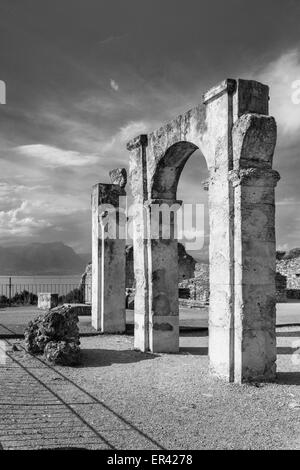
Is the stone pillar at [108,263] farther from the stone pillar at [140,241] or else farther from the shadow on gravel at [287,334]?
the shadow on gravel at [287,334]

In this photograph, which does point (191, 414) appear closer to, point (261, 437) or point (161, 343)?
point (261, 437)

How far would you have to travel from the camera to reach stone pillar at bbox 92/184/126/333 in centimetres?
1422

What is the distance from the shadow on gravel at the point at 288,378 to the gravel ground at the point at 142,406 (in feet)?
0.06

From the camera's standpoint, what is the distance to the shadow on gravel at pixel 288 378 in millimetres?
8296

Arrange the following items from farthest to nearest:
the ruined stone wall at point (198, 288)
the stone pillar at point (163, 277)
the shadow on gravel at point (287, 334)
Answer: the ruined stone wall at point (198, 288)
the shadow on gravel at point (287, 334)
the stone pillar at point (163, 277)

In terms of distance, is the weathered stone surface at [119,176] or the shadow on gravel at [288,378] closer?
the shadow on gravel at [288,378]

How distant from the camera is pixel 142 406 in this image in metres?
6.94

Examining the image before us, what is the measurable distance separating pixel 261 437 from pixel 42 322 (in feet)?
19.0

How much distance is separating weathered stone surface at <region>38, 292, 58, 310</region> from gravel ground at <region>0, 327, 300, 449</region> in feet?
30.8

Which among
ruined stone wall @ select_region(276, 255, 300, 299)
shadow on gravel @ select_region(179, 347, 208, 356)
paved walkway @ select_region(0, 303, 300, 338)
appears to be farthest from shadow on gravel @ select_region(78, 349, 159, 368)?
ruined stone wall @ select_region(276, 255, 300, 299)

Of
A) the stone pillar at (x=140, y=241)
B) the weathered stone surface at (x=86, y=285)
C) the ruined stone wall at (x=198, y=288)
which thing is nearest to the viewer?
the stone pillar at (x=140, y=241)

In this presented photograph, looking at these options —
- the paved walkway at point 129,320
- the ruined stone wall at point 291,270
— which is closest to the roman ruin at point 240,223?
the paved walkway at point 129,320

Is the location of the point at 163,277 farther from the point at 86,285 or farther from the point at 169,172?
the point at 86,285

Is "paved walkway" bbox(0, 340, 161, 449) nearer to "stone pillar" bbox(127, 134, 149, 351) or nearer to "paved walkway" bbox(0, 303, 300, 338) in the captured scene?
"stone pillar" bbox(127, 134, 149, 351)
